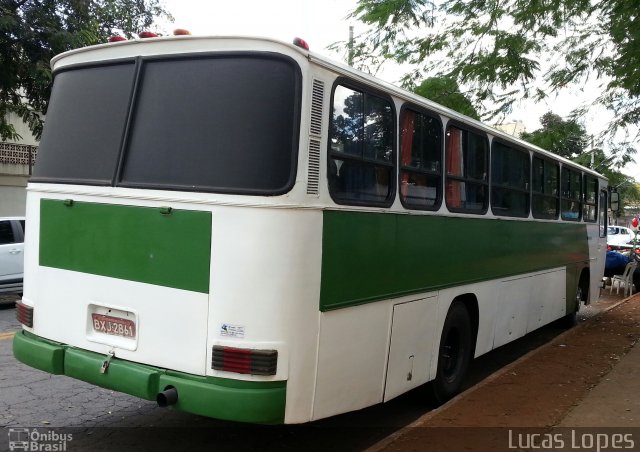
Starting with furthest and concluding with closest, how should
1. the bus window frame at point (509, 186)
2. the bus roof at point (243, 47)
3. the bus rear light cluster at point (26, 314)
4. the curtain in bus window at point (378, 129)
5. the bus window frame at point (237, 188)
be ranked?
the bus window frame at point (509, 186) → the bus rear light cluster at point (26, 314) → the curtain in bus window at point (378, 129) → the bus roof at point (243, 47) → the bus window frame at point (237, 188)

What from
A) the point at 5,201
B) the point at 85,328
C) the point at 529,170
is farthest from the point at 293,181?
the point at 5,201

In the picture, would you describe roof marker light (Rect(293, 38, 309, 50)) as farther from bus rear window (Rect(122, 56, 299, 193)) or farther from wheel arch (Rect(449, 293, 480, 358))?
wheel arch (Rect(449, 293, 480, 358))

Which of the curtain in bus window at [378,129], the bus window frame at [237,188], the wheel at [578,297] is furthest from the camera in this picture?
the wheel at [578,297]

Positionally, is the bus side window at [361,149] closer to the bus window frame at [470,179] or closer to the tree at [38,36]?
the bus window frame at [470,179]

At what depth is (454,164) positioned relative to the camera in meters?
5.58

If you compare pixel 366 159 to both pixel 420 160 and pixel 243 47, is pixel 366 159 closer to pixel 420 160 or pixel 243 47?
pixel 420 160

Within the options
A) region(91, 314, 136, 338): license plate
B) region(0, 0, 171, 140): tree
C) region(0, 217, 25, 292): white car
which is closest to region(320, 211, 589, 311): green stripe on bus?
region(91, 314, 136, 338): license plate

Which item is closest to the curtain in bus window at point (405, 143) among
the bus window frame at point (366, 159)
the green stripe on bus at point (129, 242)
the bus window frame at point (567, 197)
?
the bus window frame at point (366, 159)

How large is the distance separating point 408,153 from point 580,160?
10.4 meters

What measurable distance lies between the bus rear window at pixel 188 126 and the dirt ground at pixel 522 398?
225cm

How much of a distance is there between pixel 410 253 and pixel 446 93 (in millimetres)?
5943

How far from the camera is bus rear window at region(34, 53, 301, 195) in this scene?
360 cm

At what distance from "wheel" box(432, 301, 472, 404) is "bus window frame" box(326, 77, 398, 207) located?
1693 millimetres

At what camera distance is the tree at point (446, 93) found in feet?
32.5
